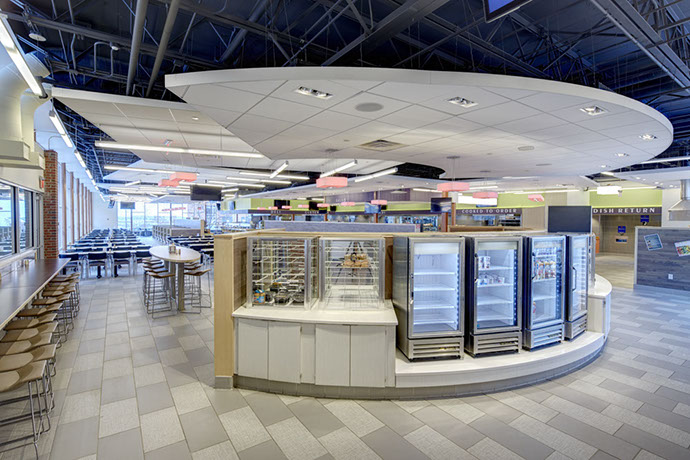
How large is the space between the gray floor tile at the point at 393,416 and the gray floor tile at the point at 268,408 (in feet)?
2.52

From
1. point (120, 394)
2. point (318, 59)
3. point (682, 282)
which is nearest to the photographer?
point (120, 394)

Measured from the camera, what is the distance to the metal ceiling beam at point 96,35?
12.8 feet

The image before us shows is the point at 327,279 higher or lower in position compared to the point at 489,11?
lower

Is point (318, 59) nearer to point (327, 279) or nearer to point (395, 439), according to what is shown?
point (327, 279)

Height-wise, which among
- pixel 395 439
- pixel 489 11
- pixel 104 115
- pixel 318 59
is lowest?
pixel 395 439

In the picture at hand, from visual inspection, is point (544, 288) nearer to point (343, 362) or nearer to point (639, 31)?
point (343, 362)

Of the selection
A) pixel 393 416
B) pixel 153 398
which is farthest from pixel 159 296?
pixel 393 416

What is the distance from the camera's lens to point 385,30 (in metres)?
3.91

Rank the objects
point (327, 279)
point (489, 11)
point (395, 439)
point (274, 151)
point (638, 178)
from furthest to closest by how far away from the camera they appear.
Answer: point (638, 178)
point (274, 151)
point (327, 279)
point (395, 439)
point (489, 11)

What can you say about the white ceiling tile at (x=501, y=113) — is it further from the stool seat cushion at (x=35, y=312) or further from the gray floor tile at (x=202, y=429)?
the stool seat cushion at (x=35, y=312)

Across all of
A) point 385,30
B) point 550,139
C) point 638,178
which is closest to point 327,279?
point 385,30

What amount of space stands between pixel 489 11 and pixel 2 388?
14.1ft

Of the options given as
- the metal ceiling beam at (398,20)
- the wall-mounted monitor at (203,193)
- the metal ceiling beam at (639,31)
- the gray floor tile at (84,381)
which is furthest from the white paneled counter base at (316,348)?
the wall-mounted monitor at (203,193)

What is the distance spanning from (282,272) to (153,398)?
182 centimetres
